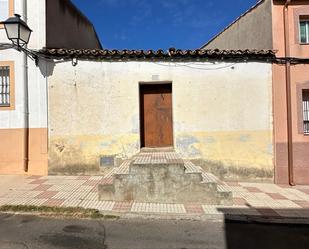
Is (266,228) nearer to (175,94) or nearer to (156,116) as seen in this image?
(175,94)

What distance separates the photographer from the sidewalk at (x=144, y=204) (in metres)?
5.63

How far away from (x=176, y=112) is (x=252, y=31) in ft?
13.1

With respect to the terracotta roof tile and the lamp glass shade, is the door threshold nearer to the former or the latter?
the terracotta roof tile

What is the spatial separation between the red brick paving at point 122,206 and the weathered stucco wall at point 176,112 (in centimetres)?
252

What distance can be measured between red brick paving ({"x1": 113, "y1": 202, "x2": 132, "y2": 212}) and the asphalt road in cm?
41

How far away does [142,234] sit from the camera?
15.2 feet

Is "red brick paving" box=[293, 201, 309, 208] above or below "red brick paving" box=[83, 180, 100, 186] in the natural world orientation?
below

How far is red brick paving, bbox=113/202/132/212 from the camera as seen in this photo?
5613 millimetres

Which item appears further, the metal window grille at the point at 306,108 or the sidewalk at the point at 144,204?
the metal window grille at the point at 306,108

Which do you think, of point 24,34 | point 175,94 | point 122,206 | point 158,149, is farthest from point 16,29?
point 122,206

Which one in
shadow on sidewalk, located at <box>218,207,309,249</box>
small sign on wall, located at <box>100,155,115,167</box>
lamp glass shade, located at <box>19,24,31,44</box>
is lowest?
shadow on sidewalk, located at <box>218,207,309,249</box>

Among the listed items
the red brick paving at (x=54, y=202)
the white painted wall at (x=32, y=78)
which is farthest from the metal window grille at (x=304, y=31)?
the red brick paving at (x=54, y=202)

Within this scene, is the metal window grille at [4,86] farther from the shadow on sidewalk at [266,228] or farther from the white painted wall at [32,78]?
the shadow on sidewalk at [266,228]

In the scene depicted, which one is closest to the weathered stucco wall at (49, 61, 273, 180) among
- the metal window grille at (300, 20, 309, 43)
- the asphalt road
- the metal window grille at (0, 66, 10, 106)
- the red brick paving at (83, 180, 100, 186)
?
the red brick paving at (83, 180, 100, 186)
